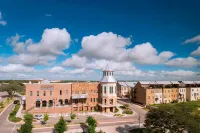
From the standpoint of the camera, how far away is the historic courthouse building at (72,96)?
63062mm

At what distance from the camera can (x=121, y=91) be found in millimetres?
110250

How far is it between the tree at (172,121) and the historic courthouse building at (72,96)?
28346 millimetres

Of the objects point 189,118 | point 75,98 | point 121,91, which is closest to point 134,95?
point 121,91

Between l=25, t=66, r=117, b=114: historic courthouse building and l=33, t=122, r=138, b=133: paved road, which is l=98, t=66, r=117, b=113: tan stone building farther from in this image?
l=33, t=122, r=138, b=133: paved road

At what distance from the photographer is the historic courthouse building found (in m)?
63.1

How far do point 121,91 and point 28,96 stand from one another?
6126 centimetres

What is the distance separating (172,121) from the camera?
34.7 metres

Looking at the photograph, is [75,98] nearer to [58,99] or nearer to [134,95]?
[58,99]

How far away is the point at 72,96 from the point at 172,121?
3874 centimetres

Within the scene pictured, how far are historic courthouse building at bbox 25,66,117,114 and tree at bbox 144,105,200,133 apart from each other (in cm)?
2835

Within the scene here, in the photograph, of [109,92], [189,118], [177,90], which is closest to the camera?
[189,118]

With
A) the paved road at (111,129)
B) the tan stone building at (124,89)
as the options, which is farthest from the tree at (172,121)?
the tan stone building at (124,89)

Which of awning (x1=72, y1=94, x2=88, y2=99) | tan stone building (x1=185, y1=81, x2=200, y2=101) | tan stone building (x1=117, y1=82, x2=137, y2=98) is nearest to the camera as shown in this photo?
awning (x1=72, y1=94, x2=88, y2=99)

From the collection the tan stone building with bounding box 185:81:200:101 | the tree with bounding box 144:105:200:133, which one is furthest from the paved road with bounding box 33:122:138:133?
the tan stone building with bounding box 185:81:200:101
